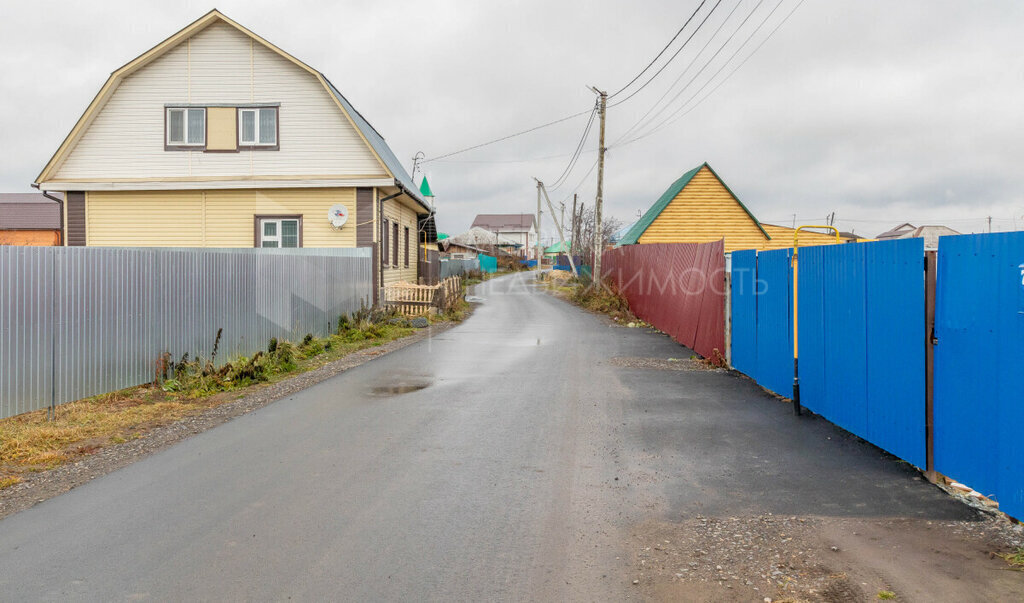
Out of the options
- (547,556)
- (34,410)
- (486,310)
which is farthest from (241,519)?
(486,310)

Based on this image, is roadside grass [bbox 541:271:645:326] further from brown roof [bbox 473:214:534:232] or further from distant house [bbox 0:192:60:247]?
brown roof [bbox 473:214:534:232]

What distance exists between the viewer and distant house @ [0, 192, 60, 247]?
155 feet

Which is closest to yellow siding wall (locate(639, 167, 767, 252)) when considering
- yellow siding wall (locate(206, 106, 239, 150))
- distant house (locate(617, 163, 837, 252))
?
distant house (locate(617, 163, 837, 252))

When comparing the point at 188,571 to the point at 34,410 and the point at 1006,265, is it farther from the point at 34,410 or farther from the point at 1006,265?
the point at 1006,265

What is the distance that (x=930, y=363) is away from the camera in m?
5.39

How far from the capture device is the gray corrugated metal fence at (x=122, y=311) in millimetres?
7184

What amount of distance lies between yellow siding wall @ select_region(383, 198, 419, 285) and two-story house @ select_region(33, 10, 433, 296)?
6.40 feet

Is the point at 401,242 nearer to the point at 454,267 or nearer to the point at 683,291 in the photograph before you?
the point at 683,291

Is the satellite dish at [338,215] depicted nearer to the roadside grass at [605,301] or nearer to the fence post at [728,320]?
the roadside grass at [605,301]

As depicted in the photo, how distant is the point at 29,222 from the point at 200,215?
38141mm

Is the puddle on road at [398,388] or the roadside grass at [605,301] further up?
the roadside grass at [605,301]

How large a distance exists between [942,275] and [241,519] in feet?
17.4

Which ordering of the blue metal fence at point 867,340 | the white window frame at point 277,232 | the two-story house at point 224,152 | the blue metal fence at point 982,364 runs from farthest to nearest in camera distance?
1. the white window frame at point 277,232
2. the two-story house at point 224,152
3. the blue metal fence at point 867,340
4. the blue metal fence at point 982,364

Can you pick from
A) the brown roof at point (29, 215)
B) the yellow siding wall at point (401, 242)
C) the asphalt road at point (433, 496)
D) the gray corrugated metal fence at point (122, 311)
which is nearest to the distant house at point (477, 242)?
the brown roof at point (29, 215)
